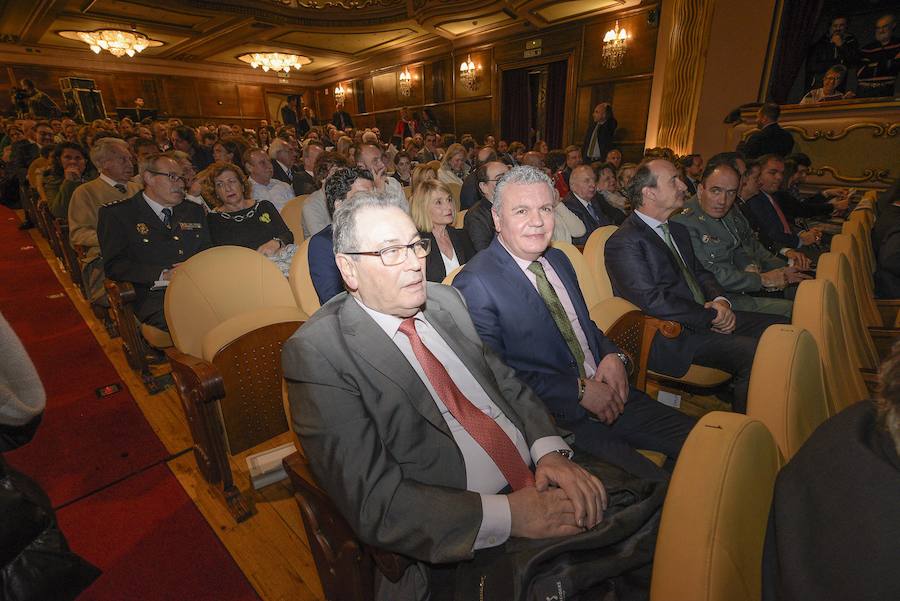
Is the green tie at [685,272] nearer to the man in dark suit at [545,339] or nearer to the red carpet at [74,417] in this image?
the man in dark suit at [545,339]

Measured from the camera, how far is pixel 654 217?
2303 mm

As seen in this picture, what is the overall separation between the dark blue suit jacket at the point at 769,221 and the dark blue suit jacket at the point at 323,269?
346 centimetres

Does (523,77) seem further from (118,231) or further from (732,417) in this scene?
(732,417)

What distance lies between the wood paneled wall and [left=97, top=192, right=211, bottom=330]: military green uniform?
46.3ft

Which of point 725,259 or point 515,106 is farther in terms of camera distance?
point 515,106

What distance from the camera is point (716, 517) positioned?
57cm

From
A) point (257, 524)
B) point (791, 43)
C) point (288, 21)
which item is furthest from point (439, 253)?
point (288, 21)

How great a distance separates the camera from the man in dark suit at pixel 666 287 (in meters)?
2.04

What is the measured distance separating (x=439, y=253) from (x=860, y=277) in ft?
7.71

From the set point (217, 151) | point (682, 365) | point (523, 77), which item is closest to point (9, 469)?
point (682, 365)

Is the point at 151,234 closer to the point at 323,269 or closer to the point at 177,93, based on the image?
the point at 323,269

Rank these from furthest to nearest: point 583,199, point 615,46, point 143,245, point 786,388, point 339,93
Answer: point 339,93 < point 615,46 < point 583,199 < point 143,245 < point 786,388

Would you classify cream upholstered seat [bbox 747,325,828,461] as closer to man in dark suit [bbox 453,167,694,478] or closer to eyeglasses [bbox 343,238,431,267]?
man in dark suit [bbox 453,167,694,478]

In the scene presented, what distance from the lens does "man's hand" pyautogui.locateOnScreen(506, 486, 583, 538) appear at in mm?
1027
